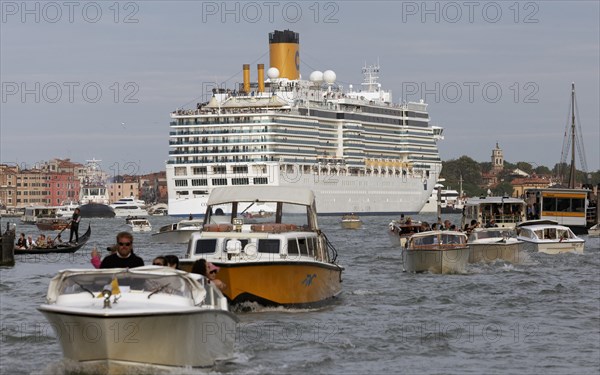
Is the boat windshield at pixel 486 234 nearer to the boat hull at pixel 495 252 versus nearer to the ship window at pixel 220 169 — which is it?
the boat hull at pixel 495 252

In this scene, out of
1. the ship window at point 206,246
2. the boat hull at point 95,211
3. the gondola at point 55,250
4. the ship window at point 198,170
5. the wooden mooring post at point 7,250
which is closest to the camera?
the ship window at point 206,246

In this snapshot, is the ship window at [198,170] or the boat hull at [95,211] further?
the boat hull at [95,211]

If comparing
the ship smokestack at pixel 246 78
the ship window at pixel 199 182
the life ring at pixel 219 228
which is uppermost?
the ship smokestack at pixel 246 78

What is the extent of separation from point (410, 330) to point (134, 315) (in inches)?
408

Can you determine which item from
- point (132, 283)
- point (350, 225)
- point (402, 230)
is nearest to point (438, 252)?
point (402, 230)

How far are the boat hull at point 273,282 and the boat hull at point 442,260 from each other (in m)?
11.9

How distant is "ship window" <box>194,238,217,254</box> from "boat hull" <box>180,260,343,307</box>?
1.14 metres

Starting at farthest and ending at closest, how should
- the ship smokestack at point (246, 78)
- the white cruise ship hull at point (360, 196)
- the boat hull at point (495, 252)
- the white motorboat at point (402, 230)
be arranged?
the ship smokestack at point (246, 78)
the white cruise ship hull at point (360, 196)
the white motorboat at point (402, 230)
the boat hull at point (495, 252)

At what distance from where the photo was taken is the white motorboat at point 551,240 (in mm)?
50969

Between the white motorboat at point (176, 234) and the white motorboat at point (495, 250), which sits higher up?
the white motorboat at point (495, 250)

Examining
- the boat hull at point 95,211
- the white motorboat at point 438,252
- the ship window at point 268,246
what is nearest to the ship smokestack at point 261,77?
the boat hull at point 95,211

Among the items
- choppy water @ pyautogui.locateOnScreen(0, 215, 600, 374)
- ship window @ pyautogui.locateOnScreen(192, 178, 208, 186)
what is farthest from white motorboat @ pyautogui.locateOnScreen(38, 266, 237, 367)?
ship window @ pyautogui.locateOnScreen(192, 178, 208, 186)

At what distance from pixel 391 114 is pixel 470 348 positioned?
15576 centimetres

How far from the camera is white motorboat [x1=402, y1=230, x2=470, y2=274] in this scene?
39906mm
